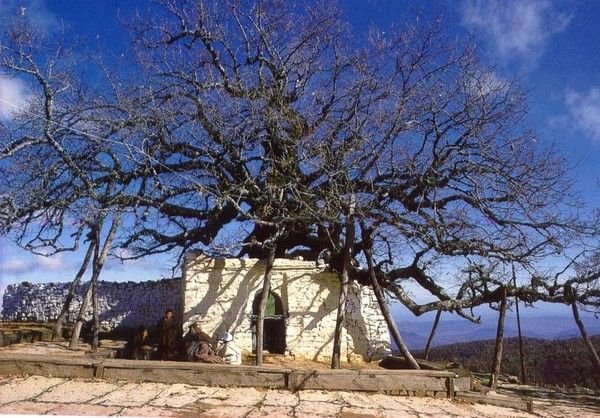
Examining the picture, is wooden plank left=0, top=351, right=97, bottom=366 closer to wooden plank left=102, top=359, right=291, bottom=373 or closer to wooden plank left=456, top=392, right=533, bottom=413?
wooden plank left=102, top=359, right=291, bottom=373

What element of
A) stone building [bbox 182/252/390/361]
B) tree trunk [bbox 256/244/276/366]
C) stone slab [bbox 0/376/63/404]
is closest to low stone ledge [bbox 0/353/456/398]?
stone slab [bbox 0/376/63/404]

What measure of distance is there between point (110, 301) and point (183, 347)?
7.75m

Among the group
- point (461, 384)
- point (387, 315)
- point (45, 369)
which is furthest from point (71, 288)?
point (461, 384)

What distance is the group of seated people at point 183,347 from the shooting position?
9.84 meters

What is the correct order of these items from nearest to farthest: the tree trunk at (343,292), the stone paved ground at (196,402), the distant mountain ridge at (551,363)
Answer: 1. the stone paved ground at (196,402)
2. the tree trunk at (343,292)
3. the distant mountain ridge at (551,363)

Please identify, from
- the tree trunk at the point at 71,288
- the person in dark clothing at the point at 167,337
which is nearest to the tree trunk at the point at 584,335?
the person in dark clothing at the point at 167,337

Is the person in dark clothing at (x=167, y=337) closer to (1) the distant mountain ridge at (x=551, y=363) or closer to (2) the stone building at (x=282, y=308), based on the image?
(2) the stone building at (x=282, y=308)

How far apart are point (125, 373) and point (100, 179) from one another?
6313 millimetres

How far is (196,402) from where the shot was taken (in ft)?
21.6

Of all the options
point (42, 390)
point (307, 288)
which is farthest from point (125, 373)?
point (307, 288)

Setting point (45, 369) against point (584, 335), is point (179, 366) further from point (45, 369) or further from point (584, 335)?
point (584, 335)

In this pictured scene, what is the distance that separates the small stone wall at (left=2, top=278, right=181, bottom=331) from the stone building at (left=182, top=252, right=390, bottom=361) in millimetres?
2721

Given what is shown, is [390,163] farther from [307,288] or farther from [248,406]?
[248,406]

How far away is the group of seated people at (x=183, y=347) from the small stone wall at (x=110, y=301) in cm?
359
